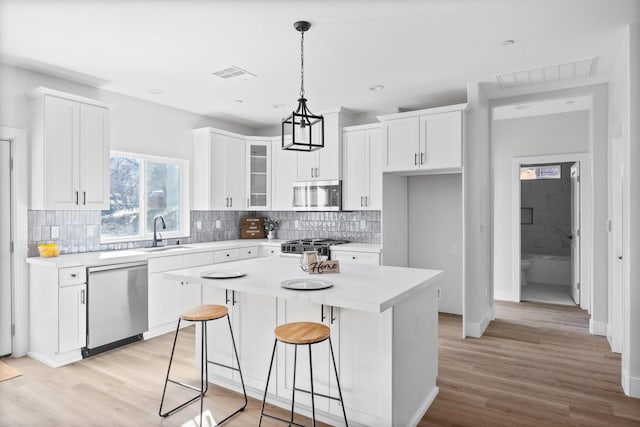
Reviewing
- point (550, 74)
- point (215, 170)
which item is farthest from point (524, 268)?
point (215, 170)

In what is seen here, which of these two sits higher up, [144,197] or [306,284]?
[144,197]

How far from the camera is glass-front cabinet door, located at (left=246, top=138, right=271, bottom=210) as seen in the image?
581 centimetres

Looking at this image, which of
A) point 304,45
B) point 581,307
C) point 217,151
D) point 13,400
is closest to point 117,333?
point 13,400

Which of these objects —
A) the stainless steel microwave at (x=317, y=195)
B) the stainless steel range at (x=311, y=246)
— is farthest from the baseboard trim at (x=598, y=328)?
the stainless steel microwave at (x=317, y=195)

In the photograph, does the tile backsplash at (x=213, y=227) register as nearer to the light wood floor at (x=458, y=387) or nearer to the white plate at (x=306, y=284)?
the light wood floor at (x=458, y=387)

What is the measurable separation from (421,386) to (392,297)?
0.94 meters

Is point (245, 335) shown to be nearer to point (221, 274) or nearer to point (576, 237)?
point (221, 274)

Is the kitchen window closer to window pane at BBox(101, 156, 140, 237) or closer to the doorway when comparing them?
window pane at BBox(101, 156, 140, 237)

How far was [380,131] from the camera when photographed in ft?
16.1

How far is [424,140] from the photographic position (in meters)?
4.36

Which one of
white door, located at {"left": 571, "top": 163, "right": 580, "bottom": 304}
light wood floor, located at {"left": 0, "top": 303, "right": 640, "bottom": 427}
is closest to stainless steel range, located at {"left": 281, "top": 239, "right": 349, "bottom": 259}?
light wood floor, located at {"left": 0, "top": 303, "right": 640, "bottom": 427}

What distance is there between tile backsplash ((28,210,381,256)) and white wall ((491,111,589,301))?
6.75ft

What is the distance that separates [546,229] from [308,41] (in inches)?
266

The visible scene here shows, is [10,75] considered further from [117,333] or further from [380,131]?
[380,131]
